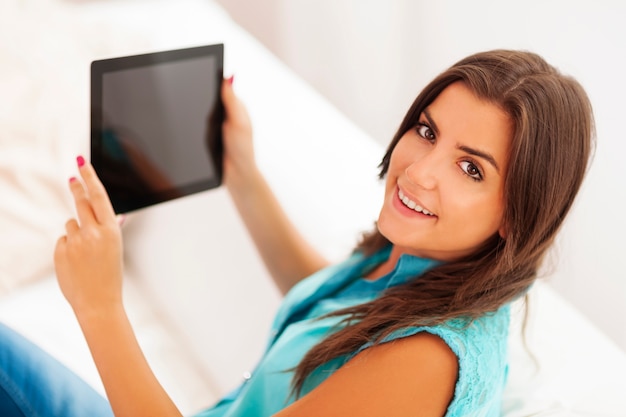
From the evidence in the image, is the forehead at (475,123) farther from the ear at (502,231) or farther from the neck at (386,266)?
the neck at (386,266)

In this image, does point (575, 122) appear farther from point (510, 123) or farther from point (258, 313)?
point (258, 313)

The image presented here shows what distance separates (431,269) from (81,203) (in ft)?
1.42

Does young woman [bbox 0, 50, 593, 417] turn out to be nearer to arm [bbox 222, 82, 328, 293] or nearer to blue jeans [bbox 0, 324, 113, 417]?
blue jeans [bbox 0, 324, 113, 417]

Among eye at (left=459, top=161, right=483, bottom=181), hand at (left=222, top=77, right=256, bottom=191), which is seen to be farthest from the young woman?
hand at (left=222, top=77, right=256, bottom=191)

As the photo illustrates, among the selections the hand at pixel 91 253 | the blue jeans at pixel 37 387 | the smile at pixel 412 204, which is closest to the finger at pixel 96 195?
the hand at pixel 91 253

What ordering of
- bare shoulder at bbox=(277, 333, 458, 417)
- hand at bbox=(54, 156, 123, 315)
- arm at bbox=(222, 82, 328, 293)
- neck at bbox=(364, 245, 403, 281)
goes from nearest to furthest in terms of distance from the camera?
bare shoulder at bbox=(277, 333, 458, 417) → hand at bbox=(54, 156, 123, 315) → neck at bbox=(364, 245, 403, 281) → arm at bbox=(222, 82, 328, 293)

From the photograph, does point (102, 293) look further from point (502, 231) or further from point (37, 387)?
point (502, 231)

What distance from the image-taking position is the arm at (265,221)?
1173 millimetres

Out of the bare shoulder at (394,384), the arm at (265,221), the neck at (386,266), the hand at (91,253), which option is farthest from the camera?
the arm at (265,221)

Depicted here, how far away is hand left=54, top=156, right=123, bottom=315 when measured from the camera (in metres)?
0.89

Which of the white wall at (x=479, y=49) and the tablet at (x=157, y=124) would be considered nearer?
the tablet at (x=157, y=124)

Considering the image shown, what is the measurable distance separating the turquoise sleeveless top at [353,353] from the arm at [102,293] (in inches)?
7.0

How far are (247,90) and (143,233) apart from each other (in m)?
0.39

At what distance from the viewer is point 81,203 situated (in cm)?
90
